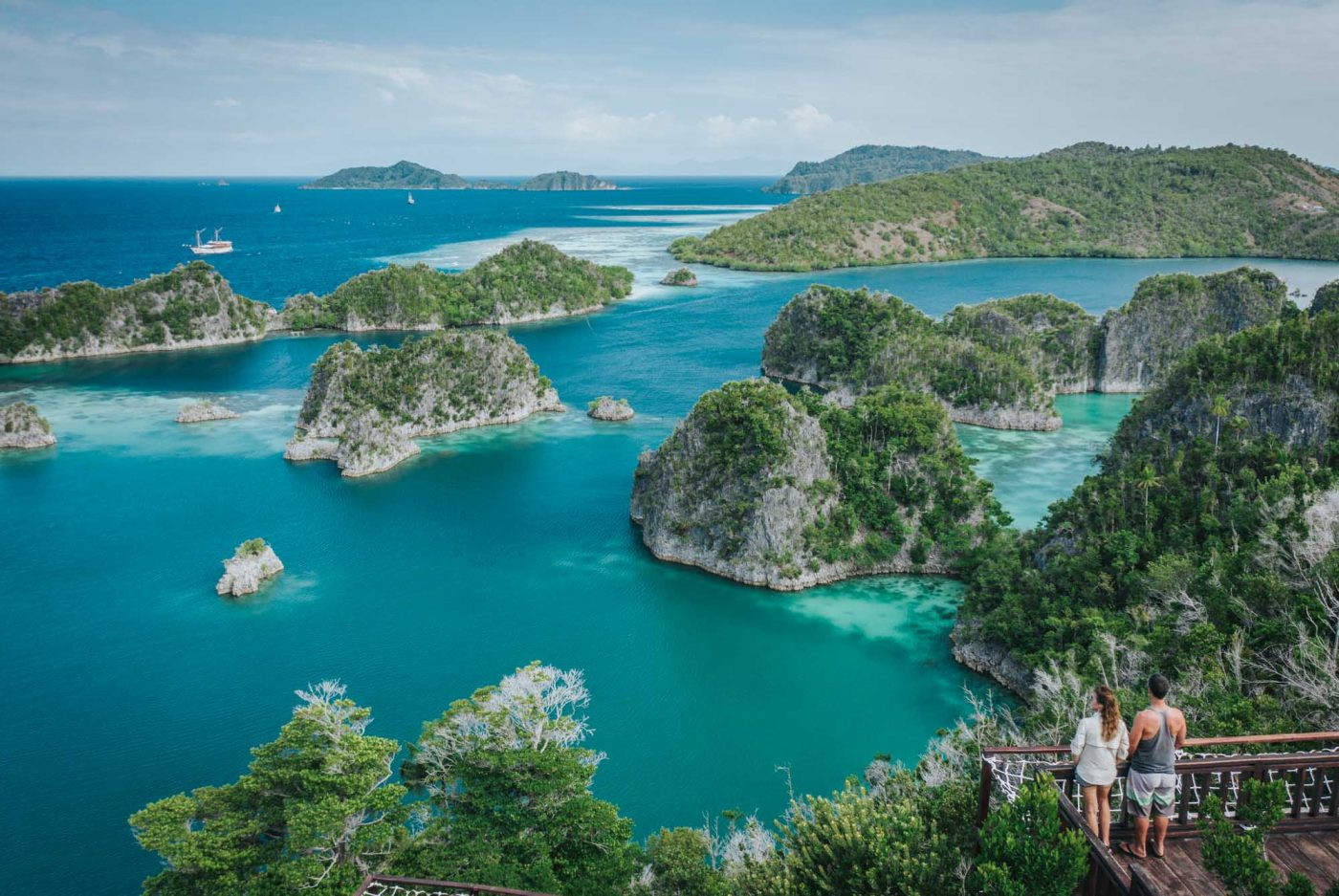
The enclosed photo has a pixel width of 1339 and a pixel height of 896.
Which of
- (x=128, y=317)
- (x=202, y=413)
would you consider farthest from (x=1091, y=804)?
(x=128, y=317)

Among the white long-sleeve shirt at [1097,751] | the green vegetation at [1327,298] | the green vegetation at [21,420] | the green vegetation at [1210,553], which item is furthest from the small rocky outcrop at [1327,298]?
the green vegetation at [21,420]

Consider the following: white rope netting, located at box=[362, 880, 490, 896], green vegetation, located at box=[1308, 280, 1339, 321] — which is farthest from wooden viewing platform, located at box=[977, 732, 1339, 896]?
green vegetation, located at box=[1308, 280, 1339, 321]

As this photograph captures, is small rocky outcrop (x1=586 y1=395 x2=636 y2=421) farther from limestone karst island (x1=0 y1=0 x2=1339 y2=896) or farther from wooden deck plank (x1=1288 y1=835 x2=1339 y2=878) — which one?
wooden deck plank (x1=1288 y1=835 x2=1339 y2=878)

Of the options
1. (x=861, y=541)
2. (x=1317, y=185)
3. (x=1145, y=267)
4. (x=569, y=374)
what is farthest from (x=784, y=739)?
(x=1317, y=185)

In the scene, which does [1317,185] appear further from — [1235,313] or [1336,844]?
[1336,844]

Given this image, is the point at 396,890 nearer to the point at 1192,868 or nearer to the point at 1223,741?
the point at 1192,868

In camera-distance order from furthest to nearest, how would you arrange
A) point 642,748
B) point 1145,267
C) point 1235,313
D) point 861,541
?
1. point 1145,267
2. point 1235,313
3. point 861,541
4. point 642,748
